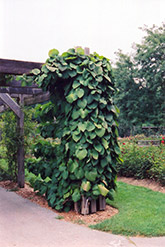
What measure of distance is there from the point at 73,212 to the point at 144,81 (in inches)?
983

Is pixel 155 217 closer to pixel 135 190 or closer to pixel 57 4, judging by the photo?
pixel 135 190

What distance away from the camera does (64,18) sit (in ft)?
15.5

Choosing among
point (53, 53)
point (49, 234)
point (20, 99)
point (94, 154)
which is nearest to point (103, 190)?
A: point (94, 154)

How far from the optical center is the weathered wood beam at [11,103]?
7387 millimetres

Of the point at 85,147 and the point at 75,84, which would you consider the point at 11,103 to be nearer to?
the point at 75,84

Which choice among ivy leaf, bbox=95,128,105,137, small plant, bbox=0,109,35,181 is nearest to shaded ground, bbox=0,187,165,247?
ivy leaf, bbox=95,128,105,137

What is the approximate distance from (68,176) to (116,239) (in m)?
1.55

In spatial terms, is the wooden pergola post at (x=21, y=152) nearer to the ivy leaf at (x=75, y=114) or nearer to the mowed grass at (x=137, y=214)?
the mowed grass at (x=137, y=214)

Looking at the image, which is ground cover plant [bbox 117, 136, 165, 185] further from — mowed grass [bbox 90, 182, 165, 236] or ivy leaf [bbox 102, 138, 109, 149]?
ivy leaf [bbox 102, 138, 109, 149]

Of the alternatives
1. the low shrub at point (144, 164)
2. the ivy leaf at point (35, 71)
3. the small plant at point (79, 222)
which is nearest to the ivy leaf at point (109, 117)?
the ivy leaf at point (35, 71)

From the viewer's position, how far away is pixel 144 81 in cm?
2862

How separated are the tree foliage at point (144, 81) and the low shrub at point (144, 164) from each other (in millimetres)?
18483

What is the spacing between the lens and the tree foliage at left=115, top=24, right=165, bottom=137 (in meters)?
26.3

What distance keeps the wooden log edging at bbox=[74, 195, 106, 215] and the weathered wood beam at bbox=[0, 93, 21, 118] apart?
11.1 ft
